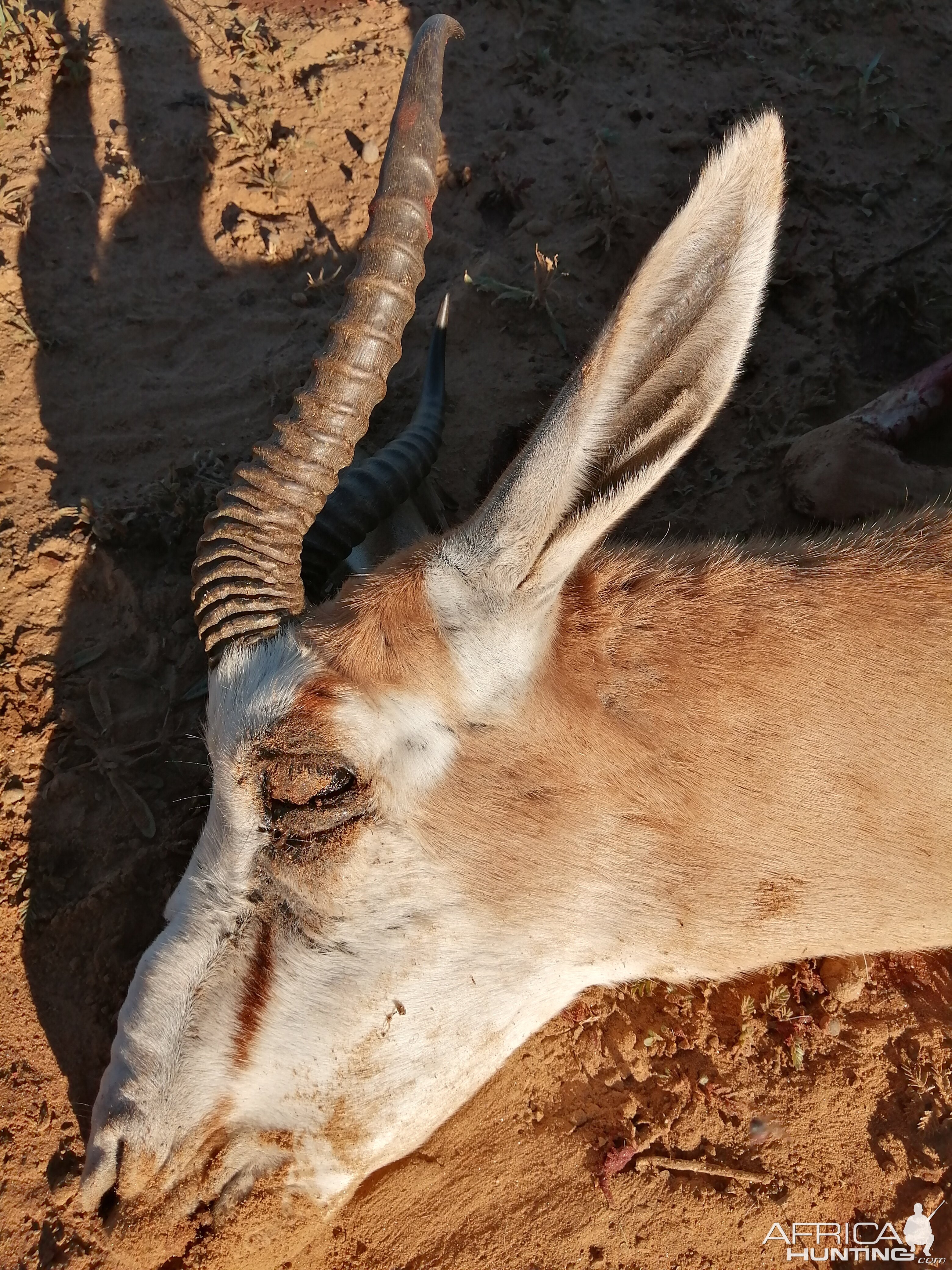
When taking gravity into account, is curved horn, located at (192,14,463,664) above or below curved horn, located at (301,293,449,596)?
above

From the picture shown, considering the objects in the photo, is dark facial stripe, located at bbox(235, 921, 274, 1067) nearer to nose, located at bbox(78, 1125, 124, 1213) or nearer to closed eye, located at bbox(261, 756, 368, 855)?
closed eye, located at bbox(261, 756, 368, 855)

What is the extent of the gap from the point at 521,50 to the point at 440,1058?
4.97 meters

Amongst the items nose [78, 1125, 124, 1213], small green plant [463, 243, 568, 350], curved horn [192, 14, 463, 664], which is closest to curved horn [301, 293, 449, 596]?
curved horn [192, 14, 463, 664]

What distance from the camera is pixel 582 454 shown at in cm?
202

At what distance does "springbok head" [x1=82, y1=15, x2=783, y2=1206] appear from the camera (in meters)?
2.02

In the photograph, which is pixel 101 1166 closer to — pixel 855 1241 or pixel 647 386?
pixel 855 1241

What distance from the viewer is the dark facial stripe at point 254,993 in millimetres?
2021

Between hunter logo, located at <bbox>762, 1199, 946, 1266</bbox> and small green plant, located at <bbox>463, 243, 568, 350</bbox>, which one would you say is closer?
hunter logo, located at <bbox>762, 1199, 946, 1266</bbox>

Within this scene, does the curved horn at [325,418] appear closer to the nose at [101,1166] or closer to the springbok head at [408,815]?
the springbok head at [408,815]

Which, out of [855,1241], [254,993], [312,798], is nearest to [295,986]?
[254,993]

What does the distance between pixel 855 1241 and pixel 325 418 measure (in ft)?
8.25

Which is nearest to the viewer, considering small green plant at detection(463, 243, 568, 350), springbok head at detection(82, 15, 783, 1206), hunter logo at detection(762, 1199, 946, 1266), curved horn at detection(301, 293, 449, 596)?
springbok head at detection(82, 15, 783, 1206)

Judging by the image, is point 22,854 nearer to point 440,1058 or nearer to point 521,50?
point 440,1058

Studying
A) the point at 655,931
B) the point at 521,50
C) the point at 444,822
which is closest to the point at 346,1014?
the point at 444,822
